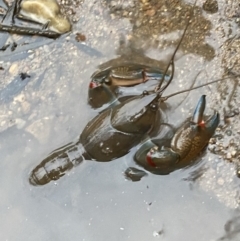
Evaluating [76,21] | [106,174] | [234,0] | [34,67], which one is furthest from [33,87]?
[234,0]

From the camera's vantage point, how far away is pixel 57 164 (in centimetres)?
373

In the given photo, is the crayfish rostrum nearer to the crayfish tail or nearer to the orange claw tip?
the crayfish tail

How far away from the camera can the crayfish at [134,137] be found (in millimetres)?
3508

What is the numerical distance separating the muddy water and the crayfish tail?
0.06m

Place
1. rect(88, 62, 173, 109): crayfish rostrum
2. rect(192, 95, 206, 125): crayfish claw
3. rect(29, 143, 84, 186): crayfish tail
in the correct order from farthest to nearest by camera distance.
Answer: rect(29, 143, 84, 186): crayfish tail, rect(88, 62, 173, 109): crayfish rostrum, rect(192, 95, 206, 125): crayfish claw

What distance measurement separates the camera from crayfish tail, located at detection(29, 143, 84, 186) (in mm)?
3730

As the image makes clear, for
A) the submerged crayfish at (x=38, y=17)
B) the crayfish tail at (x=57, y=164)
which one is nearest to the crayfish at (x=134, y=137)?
the crayfish tail at (x=57, y=164)

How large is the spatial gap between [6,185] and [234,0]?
2.33 metres

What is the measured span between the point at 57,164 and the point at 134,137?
65 centimetres

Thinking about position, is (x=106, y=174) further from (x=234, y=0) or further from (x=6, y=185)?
(x=234, y=0)

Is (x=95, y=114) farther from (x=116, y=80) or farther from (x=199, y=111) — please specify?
(x=199, y=111)

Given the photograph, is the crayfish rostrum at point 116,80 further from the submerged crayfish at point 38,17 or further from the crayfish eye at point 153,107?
the submerged crayfish at point 38,17

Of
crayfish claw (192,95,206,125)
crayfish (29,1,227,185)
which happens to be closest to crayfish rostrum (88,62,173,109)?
crayfish (29,1,227,185)

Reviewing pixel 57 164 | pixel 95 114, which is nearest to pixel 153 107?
pixel 95 114
